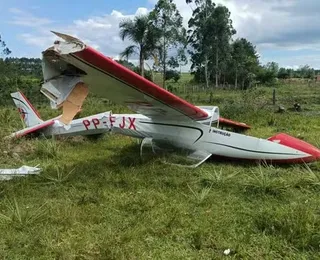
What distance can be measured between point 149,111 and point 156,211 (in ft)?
9.57

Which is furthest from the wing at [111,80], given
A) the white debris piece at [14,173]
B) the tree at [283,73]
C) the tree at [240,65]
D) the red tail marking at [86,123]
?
the tree at [283,73]

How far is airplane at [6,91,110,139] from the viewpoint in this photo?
8438 mm

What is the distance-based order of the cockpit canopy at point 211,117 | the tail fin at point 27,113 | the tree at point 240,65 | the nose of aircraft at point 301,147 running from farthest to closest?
the tree at point 240,65 < the tail fin at point 27,113 < the cockpit canopy at point 211,117 < the nose of aircraft at point 301,147

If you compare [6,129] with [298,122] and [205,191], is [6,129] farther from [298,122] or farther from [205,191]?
[298,122]

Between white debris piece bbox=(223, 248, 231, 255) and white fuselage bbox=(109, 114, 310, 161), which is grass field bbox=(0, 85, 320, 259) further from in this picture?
white fuselage bbox=(109, 114, 310, 161)

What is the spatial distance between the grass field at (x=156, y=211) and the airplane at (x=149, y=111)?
32 centimetres

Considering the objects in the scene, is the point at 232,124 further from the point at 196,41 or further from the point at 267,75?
the point at 267,75

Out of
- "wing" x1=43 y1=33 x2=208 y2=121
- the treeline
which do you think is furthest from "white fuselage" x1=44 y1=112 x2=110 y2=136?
the treeline

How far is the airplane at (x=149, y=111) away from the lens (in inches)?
186

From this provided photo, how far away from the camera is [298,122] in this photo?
40.4 feet

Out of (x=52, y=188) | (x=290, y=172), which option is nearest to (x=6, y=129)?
(x=52, y=188)

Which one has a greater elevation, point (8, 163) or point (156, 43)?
point (156, 43)

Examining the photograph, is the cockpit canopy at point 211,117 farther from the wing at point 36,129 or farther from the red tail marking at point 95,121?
the wing at point 36,129

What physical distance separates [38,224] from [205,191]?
2170 mm
